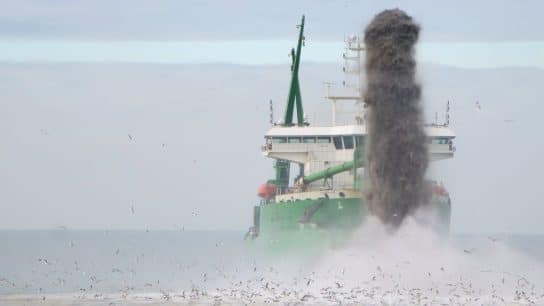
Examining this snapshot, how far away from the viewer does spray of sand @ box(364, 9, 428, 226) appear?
3004 inches

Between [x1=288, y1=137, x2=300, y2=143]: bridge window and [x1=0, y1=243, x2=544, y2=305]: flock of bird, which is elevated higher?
[x1=288, y1=137, x2=300, y2=143]: bridge window

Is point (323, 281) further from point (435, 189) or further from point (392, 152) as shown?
point (435, 189)

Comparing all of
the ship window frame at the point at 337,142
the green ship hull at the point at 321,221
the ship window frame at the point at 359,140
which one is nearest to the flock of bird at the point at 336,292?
the green ship hull at the point at 321,221

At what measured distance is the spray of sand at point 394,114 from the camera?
76.3 m

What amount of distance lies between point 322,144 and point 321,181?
2490 mm

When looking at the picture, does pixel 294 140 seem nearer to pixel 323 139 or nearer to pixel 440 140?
pixel 323 139

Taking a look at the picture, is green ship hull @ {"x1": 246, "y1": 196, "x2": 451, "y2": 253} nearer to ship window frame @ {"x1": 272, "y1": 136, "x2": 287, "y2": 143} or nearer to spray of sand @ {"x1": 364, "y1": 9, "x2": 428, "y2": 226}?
spray of sand @ {"x1": 364, "y1": 9, "x2": 428, "y2": 226}

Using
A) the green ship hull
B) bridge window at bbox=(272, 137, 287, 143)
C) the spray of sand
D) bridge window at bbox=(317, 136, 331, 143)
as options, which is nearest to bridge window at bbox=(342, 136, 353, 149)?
bridge window at bbox=(317, 136, 331, 143)

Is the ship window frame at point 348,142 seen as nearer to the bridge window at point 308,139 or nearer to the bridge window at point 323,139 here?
the bridge window at point 323,139

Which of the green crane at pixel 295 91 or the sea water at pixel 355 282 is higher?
the green crane at pixel 295 91

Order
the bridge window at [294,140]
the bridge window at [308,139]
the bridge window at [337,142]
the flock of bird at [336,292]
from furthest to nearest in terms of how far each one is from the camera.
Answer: the bridge window at [294,140] < the bridge window at [308,139] < the bridge window at [337,142] < the flock of bird at [336,292]

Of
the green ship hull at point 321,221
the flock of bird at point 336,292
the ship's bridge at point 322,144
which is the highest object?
the ship's bridge at point 322,144

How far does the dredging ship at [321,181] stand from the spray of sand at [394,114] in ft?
9.79

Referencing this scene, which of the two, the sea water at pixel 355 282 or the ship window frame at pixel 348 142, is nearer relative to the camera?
the sea water at pixel 355 282
